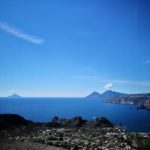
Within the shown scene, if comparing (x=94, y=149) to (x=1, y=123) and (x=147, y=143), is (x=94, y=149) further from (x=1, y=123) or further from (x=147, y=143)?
(x=1, y=123)

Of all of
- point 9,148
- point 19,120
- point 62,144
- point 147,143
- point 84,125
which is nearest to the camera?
point 9,148

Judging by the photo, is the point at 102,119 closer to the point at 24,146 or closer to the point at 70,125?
the point at 70,125

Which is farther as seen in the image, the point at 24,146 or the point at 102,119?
the point at 102,119

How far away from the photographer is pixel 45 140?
42.3 meters

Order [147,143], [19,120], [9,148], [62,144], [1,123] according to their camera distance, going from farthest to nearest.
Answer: [19,120]
[1,123]
[147,143]
[62,144]
[9,148]

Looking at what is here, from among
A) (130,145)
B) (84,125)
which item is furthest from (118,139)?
(84,125)

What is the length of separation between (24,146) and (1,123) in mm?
23076

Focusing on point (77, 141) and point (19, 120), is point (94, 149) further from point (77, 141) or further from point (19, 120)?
point (19, 120)

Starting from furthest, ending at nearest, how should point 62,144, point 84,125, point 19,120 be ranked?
point 84,125 < point 19,120 < point 62,144

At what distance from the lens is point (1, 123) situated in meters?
57.8

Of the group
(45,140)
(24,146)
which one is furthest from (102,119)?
(24,146)

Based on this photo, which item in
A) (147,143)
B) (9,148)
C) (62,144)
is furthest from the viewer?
(147,143)

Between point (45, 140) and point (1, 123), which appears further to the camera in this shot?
point (1, 123)

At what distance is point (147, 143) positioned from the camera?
42000 mm
